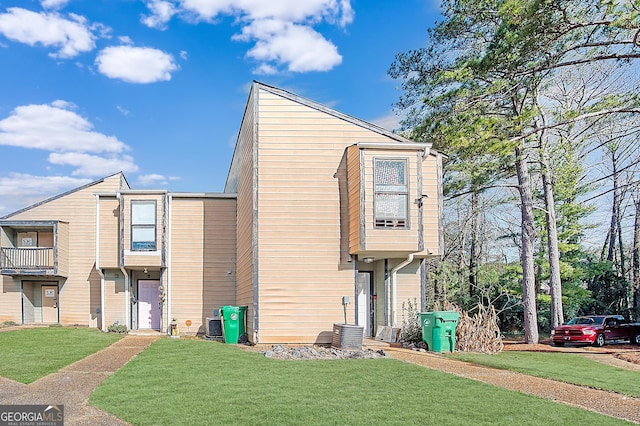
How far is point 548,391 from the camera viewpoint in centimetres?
818

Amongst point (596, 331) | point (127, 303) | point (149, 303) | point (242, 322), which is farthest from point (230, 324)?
point (596, 331)

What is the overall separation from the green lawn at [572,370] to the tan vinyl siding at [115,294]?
1201 cm

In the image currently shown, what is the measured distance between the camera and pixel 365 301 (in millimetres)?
15539

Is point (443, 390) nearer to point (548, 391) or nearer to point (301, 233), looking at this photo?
point (548, 391)

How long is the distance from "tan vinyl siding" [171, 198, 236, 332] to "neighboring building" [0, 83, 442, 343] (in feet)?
0.11

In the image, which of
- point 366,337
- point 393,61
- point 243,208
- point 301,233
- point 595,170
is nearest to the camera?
point 301,233

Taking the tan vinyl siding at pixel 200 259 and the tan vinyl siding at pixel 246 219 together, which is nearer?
the tan vinyl siding at pixel 246 219

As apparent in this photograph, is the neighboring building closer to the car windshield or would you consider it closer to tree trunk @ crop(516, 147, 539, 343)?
tree trunk @ crop(516, 147, 539, 343)

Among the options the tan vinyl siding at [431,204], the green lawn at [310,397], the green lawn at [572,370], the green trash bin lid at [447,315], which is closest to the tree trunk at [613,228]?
the green lawn at [572,370]

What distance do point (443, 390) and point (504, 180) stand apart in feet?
49.1

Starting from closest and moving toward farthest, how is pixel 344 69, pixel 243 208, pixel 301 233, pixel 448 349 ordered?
pixel 448 349 → pixel 301 233 → pixel 243 208 → pixel 344 69

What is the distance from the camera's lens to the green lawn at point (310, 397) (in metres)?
6.18

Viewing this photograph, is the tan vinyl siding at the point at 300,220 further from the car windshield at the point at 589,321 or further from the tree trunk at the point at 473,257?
the tree trunk at the point at 473,257

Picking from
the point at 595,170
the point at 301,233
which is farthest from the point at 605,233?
the point at 301,233
